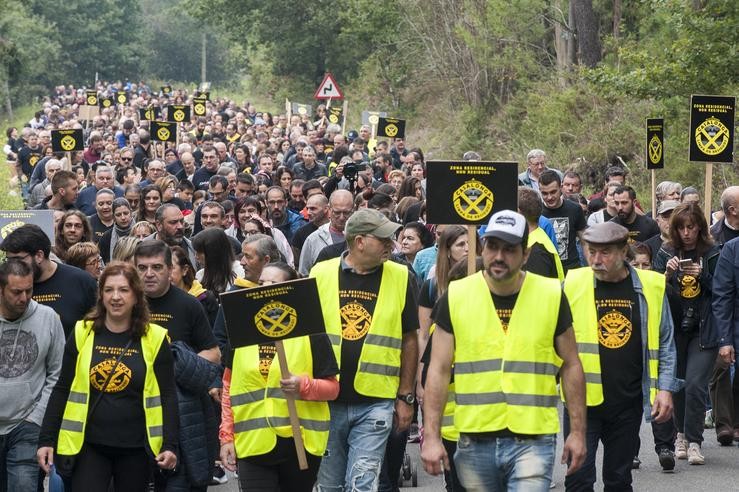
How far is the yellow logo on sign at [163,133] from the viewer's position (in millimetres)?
25516

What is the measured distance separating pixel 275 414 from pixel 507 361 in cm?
146

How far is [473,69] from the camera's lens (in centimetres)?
4059

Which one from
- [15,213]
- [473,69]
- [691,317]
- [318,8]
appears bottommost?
[691,317]

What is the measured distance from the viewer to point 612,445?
823 cm

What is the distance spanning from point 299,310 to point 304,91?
55.6 meters

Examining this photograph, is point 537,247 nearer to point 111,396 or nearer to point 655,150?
point 111,396

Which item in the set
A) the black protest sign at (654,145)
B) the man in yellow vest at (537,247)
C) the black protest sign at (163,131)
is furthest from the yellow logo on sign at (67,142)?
the man in yellow vest at (537,247)

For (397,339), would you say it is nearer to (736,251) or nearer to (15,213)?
(736,251)

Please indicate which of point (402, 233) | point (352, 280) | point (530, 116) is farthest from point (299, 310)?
point (530, 116)

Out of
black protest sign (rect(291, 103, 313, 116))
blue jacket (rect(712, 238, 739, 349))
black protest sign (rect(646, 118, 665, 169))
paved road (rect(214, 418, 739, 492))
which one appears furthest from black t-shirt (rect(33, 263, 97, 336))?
black protest sign (rect(291, 103, 313, 116))

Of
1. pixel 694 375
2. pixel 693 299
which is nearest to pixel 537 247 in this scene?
pixel 693 299

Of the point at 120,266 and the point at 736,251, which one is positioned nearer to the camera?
the point at 120,266

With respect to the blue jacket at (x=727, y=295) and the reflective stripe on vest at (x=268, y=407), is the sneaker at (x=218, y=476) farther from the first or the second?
the blue jacket at (x=727, y=295)

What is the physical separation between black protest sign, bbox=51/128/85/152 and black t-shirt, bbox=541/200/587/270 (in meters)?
8.49
